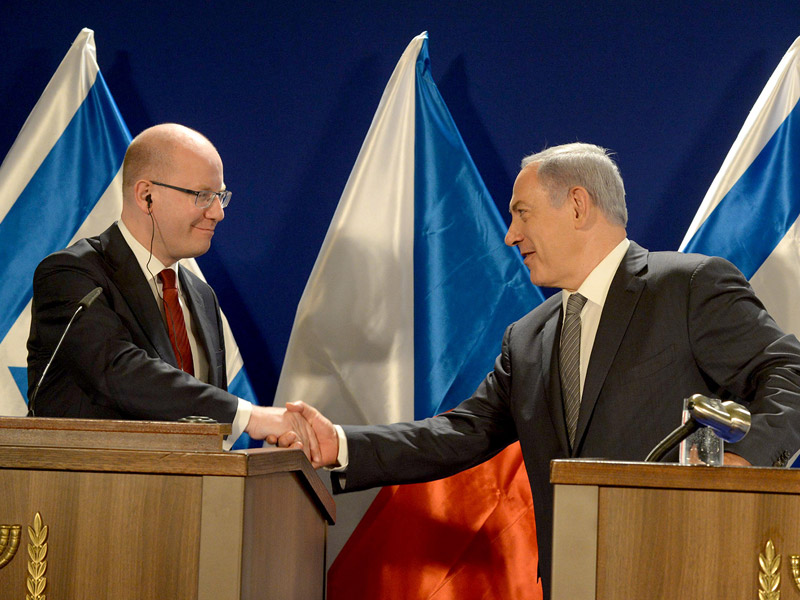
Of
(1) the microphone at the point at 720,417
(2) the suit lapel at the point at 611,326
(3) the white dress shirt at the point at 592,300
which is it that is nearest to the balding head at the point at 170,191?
(3) the white dress shirt at the point at 592,300

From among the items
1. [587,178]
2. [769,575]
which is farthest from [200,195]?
[769,575]

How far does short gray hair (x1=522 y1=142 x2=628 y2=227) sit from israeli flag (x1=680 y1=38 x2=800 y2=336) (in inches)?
19.2

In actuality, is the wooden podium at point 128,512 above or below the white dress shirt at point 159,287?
below

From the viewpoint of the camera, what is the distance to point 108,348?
232 centimetres

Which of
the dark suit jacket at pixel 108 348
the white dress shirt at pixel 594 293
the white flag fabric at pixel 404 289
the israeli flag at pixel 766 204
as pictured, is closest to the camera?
the dark suit jacket at pixel 108 348

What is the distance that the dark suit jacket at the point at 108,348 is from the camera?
2299 millimetres

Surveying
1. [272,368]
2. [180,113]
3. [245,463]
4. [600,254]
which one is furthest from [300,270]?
[245,463]

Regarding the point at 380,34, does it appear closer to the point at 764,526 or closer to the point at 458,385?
the point at 458,385

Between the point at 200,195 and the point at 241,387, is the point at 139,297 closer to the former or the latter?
the point at 200,195

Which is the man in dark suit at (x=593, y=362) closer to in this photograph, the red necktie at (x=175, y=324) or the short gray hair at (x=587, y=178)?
the short gray hair at (x=587, y=178)

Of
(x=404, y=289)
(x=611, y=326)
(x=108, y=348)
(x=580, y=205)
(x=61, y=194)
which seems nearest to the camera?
(x=108, y=348)

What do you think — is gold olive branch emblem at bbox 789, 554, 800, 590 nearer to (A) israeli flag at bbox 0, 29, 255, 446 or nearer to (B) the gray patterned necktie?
(B) the gray patterned necktie

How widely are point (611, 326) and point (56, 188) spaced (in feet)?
6.63

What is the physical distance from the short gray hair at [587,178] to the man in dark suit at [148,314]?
0.99m
